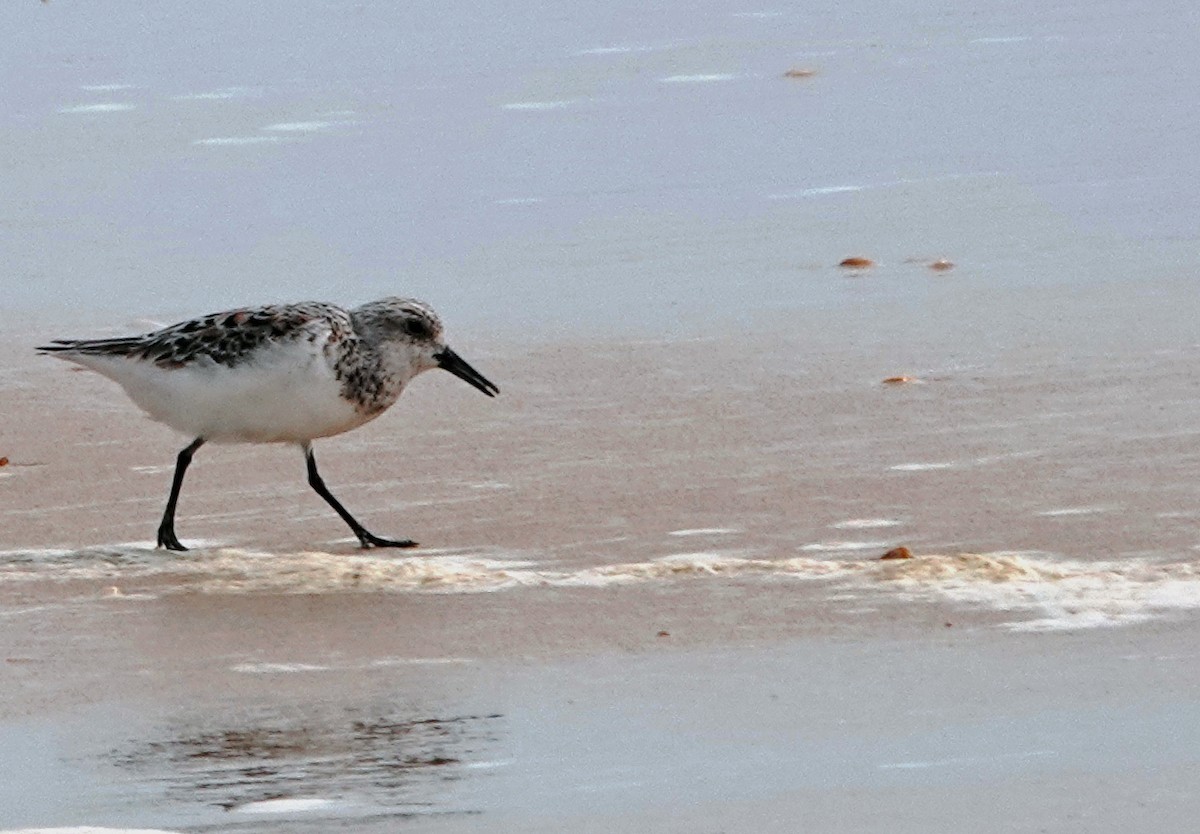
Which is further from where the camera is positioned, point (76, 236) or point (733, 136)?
point (733, 136)

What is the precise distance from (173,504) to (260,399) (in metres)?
0.40

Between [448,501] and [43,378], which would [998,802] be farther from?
[43,378]

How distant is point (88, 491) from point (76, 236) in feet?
11.6

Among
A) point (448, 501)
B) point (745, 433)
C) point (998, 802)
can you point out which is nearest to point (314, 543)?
point (448, 501)

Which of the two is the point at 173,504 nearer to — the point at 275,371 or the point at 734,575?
the point at 275,371

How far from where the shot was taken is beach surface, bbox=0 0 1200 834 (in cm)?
526

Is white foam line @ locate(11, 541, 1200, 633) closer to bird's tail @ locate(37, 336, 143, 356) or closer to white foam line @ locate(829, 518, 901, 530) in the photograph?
white foam line @ locate(829, 518, 901, 530)

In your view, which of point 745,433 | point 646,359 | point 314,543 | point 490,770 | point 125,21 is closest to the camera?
point 490,770

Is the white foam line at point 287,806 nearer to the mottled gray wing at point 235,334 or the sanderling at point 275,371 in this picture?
the sanderling at point 275,371

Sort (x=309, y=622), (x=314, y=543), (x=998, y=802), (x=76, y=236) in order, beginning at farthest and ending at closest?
1. (x=76, y=236)
2. (x=314, y=543)
3. (x=309, y=622)
4. (x=998, y=802)

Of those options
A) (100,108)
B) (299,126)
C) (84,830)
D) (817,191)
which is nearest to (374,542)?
(84,830)

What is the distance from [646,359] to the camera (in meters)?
9.13

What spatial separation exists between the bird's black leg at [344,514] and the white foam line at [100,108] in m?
6.42

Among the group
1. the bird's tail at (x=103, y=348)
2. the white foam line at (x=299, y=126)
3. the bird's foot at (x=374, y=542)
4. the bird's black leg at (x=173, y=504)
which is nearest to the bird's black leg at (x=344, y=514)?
the bird's foot at (x=374, y=542)
